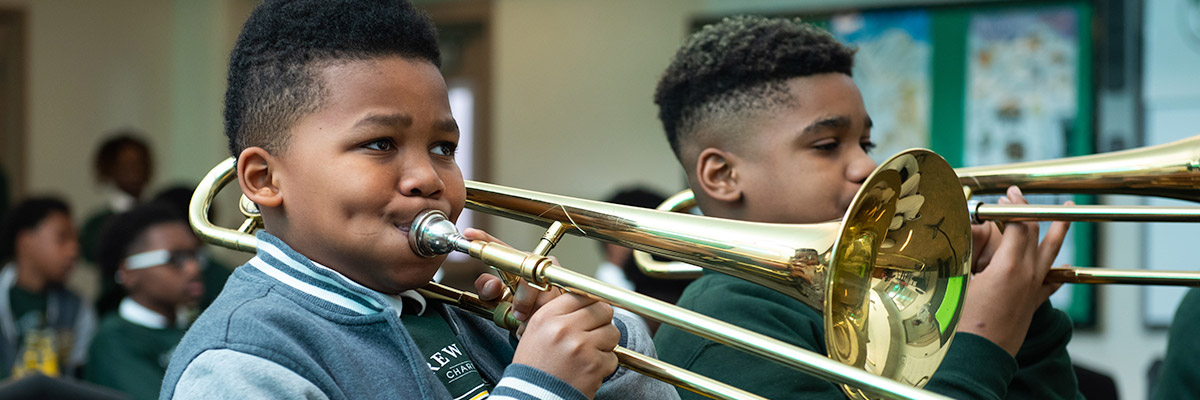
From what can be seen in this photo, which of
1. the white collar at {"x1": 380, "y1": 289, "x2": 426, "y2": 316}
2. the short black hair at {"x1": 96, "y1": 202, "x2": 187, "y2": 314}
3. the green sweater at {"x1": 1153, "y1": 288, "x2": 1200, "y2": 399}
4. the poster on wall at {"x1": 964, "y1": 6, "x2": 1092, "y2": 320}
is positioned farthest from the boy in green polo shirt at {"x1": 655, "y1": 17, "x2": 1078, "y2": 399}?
the poster on wall at {"x1": 964, "y1": 6, "x2": 1092, "y2": 320}

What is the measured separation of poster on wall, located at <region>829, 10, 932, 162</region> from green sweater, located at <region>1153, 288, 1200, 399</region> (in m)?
2.44

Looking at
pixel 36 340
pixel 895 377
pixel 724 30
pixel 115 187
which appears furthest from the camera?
pixel 115 187

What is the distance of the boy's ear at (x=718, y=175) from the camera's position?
1.66 m

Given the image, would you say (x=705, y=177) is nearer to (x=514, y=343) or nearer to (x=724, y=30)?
(x=724, y=30)

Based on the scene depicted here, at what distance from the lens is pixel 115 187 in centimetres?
532

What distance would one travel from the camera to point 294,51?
3.75ft

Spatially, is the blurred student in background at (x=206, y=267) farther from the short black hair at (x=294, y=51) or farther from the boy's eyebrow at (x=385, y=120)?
the boy's eyebrow at (x=385, y=120)

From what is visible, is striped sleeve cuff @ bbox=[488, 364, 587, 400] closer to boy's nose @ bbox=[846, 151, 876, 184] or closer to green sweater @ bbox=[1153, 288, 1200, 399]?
boy's nose @ bbox=[846, 151, 876, 184]

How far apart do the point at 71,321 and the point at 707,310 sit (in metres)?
3.66

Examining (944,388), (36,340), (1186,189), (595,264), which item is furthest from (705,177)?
(595,264)

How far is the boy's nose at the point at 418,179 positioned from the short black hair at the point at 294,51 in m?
0.12

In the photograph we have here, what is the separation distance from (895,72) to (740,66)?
2799 mm

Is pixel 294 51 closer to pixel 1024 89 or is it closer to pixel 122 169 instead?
pixel 1024 89

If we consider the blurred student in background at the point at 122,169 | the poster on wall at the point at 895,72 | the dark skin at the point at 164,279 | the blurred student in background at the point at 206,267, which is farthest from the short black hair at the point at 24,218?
the poster on wall at the point at 895,72
